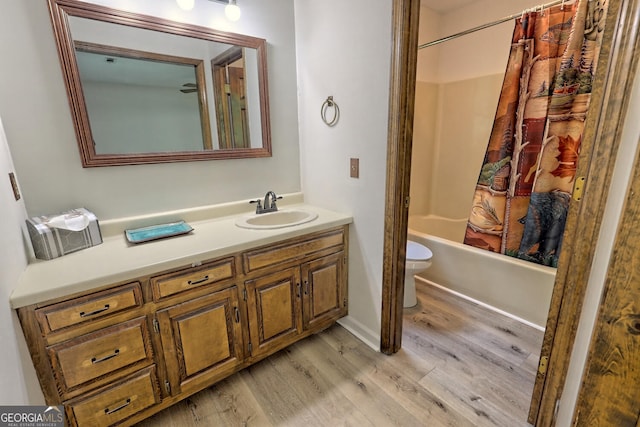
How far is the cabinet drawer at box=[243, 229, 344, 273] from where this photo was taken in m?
1.48

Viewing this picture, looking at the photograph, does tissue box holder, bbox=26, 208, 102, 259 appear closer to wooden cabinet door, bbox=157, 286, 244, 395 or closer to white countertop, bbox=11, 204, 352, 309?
white countertop, bbox=11, 204, 352, 309

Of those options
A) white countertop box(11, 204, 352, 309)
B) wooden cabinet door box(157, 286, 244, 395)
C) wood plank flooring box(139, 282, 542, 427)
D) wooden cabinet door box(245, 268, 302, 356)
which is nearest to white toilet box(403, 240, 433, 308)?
wood plank flooring box(139, 282, 542, 427)

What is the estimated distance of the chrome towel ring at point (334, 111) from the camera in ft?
5.81

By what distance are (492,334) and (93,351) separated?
2157mm

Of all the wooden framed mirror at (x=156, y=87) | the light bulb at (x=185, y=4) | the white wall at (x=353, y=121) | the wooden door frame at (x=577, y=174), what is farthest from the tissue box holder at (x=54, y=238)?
the wooden door frame at (x=577, y=174)

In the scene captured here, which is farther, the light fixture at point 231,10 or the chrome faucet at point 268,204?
the chrome faucet at point 268,204

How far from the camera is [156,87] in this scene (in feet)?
5.16

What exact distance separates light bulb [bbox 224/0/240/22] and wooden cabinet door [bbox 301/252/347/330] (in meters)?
1.51

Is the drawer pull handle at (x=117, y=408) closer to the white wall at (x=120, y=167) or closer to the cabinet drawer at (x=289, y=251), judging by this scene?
the cabinet drawer at (x=289, y=251)

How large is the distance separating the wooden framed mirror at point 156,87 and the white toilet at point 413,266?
1.33 meters

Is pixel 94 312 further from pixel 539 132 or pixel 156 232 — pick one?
pixel 539 132

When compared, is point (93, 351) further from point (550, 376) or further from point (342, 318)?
point (550, 376)

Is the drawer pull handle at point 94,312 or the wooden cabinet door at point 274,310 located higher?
the drawer pull handle at point 94,312

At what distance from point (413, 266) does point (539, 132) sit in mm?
1222
